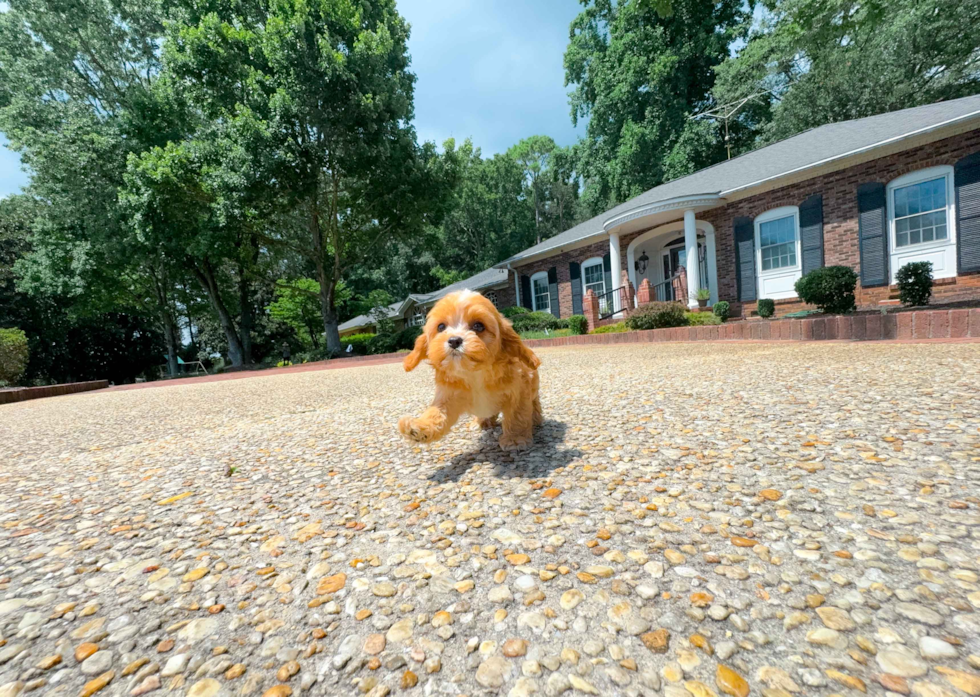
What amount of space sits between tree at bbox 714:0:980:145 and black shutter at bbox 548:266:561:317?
12.3 metres

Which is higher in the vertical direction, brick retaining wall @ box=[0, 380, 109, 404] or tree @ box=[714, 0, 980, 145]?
tree @ box=[714, 0, 980, 145]

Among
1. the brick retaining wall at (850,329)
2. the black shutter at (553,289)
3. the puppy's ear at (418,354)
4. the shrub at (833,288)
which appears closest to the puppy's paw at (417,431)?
the puppy's ear at (418,354)

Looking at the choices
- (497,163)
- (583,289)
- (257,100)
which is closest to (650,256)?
(583,289)

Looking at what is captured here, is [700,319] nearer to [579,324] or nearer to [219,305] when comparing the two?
[579,324]

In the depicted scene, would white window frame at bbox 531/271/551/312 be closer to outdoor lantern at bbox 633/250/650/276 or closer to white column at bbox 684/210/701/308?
outdoor lantern at bbox 633/250/650/276

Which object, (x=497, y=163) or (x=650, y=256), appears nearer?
(x=650, y=256)

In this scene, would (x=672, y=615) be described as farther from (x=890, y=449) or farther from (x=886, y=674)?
(x=890, y=449)

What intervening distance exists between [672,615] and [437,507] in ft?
3.88

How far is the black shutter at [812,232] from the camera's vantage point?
12.4m

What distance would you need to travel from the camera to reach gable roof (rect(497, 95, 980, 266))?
1069cm

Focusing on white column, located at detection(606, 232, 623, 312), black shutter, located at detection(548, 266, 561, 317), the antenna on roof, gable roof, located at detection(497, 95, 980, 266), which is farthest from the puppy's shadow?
the antenna on roof

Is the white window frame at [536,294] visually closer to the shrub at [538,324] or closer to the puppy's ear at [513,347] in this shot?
the shrub at [538,324]

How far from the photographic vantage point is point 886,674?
1029mm

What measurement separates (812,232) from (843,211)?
2.80 feet
